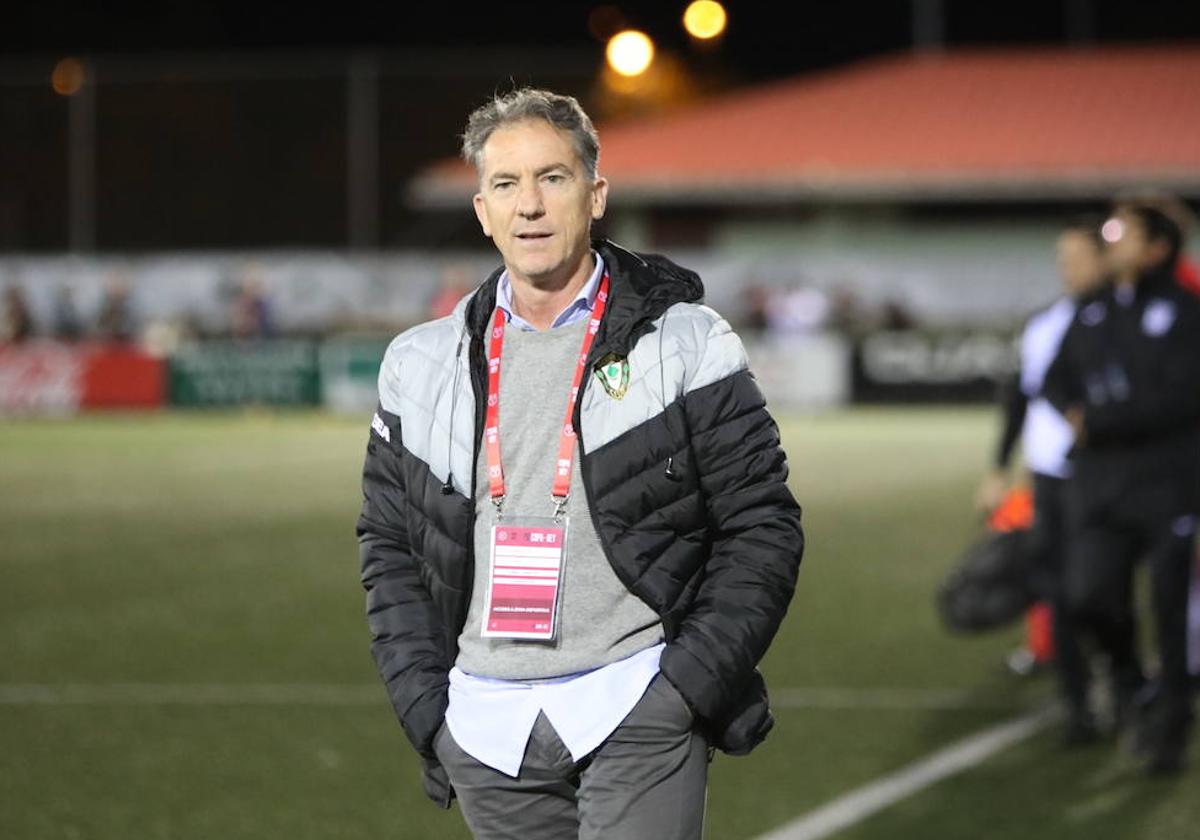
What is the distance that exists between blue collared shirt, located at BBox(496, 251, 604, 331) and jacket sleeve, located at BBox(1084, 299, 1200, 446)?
13.9ft

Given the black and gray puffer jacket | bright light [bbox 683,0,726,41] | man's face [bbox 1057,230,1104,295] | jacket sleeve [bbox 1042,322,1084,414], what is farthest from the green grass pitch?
bright light [bbox 683,0,726,41]

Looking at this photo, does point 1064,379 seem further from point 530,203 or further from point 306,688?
point 530,203

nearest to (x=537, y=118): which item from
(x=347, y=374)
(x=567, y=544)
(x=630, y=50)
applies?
(x=567, y=544)

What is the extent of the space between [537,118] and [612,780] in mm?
1199

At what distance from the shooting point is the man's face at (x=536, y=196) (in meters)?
4.05

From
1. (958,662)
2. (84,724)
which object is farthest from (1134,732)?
(84,724)

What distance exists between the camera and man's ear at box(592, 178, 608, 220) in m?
Answer: 4.15

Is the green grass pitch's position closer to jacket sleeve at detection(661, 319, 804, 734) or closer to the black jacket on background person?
the black jacket on background person

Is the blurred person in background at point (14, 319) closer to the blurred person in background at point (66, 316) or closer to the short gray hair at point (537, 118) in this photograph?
the blurred person in background at point (66, 316)

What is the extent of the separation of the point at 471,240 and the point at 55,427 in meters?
16.9

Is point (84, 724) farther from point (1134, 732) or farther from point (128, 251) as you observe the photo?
point (128, 251)

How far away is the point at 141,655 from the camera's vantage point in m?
11.0

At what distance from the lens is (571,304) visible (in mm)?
4125

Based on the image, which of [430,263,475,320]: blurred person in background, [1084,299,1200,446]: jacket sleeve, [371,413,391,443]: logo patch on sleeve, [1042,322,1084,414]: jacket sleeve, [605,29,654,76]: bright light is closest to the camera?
[371,413,391,443]: logo patch on sleeve
